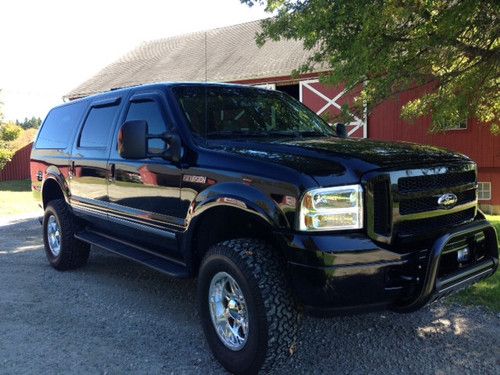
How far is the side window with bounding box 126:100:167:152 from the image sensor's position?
4187 millimetres

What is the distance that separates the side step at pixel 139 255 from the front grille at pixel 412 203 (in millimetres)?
1613

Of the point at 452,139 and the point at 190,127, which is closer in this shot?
the point at 190,127

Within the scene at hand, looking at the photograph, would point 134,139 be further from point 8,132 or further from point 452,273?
point 8,132

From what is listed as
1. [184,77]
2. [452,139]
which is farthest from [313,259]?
[184,77]

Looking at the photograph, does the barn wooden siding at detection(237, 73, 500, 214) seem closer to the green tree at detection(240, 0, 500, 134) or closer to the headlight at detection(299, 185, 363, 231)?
the green tree at detection(240, 0, 500, 134)

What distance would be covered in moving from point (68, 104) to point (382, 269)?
4.84m

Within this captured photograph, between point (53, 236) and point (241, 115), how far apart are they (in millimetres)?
A: 3327

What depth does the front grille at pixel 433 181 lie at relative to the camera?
123 inches

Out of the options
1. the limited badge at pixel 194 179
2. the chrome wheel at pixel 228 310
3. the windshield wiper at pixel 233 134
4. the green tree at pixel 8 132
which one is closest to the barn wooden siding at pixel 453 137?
the windshield wiper at pixel 233 134

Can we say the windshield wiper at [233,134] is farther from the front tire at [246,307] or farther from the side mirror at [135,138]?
the front tire at [246,307]

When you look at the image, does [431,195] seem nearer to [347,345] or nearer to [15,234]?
[347,345]

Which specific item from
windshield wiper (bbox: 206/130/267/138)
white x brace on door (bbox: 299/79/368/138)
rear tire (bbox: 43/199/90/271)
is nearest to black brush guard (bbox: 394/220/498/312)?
windshield wiper (bbox: 206/130/267/138)

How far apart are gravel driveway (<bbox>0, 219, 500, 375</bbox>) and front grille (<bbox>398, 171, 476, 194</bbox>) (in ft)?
3.97

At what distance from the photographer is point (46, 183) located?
6.41 metres
